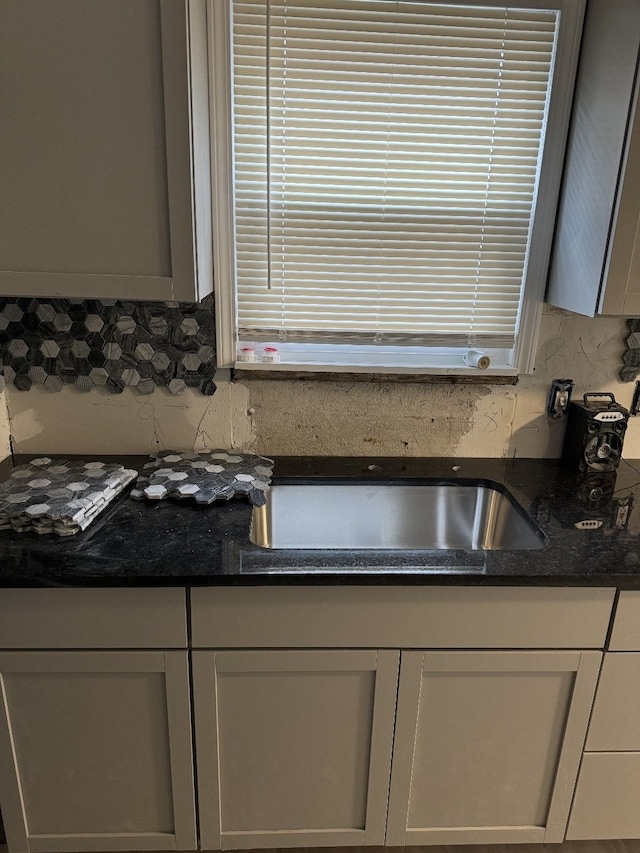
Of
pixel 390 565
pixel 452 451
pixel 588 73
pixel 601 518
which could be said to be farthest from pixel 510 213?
pixel 390 565

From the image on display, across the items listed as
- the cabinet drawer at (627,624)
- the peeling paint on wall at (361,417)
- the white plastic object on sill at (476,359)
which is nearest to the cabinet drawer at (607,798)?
the cabinet drawer at (627,624)

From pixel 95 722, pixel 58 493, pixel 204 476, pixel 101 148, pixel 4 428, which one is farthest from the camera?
pixel 4 428

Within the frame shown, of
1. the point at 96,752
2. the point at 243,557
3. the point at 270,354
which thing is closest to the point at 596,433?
the point at 270,354

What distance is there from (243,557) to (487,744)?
2.35 ft

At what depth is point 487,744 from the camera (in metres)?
1.39

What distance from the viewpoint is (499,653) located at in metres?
1.32

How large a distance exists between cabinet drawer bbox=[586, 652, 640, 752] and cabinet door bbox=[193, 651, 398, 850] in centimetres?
46

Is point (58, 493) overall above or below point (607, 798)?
above

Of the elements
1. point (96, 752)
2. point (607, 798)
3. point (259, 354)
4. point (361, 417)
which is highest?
point (259, 354)

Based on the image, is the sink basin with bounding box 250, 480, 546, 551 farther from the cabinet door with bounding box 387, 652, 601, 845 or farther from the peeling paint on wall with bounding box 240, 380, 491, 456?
the cabinet door with bounding box 387, 652, 601, 845

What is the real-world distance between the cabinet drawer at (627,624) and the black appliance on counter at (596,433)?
1.73ft

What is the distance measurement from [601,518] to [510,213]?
2.76 feet

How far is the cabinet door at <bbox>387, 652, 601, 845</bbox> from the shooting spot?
4.36 feet

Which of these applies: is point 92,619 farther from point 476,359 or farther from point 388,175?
point 388,175
